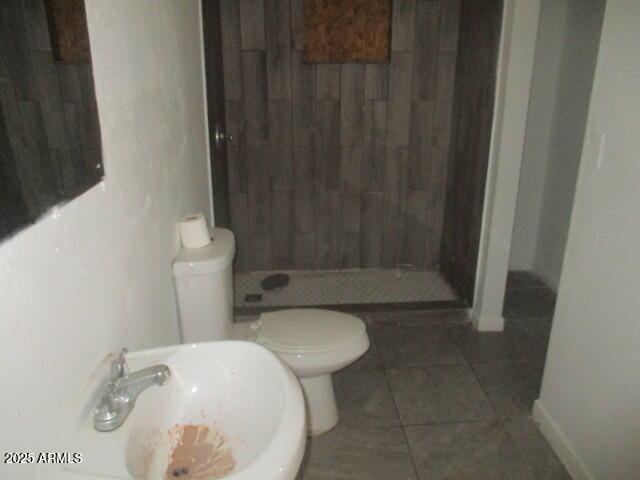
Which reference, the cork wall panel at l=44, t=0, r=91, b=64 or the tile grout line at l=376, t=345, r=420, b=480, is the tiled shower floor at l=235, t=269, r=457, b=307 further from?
the cork wall panel at l=44, t=0, r=91, b=64

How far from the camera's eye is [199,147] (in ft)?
7.29

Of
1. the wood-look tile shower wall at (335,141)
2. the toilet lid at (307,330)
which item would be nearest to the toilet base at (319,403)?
the toilet lid at (307,330)

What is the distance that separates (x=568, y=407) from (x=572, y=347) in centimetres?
23

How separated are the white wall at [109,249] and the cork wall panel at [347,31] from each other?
1.16 metres

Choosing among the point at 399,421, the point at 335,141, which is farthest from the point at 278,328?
the point at 335,141

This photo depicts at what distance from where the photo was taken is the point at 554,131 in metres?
2.93

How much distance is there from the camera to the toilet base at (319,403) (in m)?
1.85

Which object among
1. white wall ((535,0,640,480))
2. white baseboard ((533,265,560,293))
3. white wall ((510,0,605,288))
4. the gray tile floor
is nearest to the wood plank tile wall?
the gray tile floor

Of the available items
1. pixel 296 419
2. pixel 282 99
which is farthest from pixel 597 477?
pixel 282 99

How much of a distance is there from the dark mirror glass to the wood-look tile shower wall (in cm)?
205

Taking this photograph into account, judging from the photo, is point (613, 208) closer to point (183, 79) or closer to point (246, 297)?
point (183, 79)

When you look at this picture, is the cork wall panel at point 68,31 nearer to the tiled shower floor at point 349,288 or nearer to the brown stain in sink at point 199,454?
the brown stain in sink at point 199,454

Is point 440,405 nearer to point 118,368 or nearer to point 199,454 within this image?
point 199,454

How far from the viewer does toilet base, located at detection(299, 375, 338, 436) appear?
1.85m
